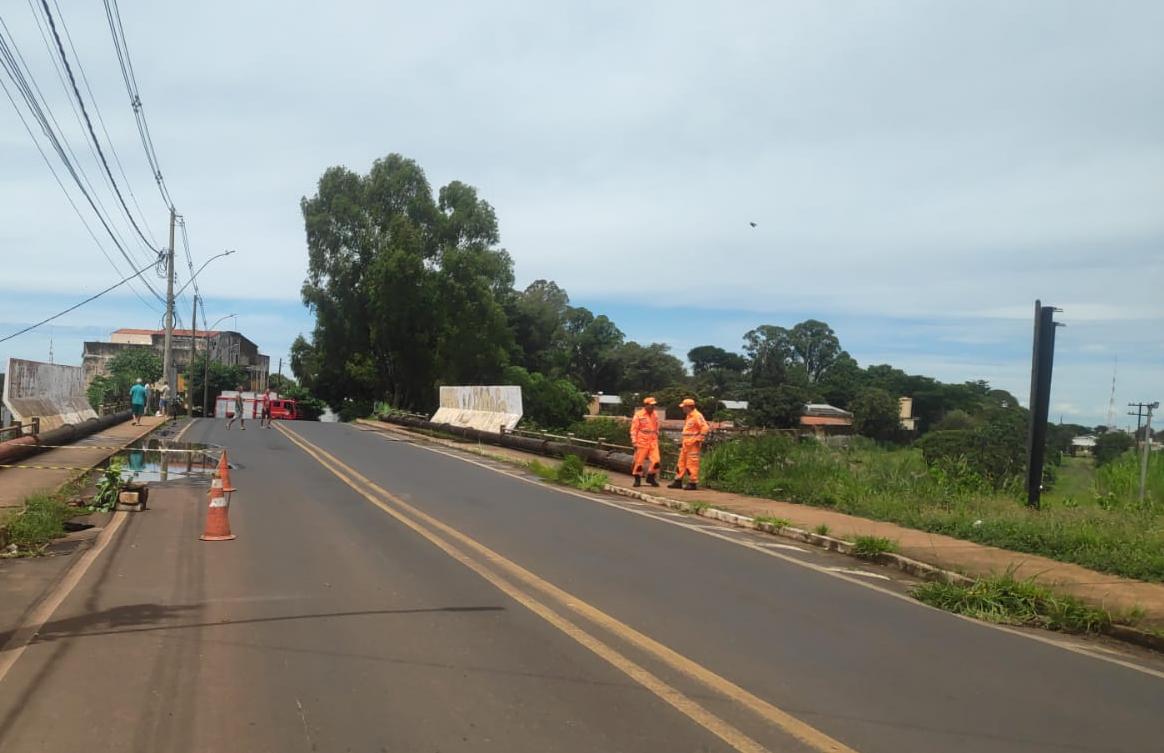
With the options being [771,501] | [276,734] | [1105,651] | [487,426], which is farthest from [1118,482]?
[487,426]

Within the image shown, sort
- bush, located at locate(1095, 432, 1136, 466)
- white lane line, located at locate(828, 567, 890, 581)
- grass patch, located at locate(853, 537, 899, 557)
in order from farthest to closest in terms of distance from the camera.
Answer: bush, located at locate(1095, 432, 1136, 466), grass patch, located at locate(853, 537, 899, 557), white lane line, located at locate(828, 567, 890, 581)

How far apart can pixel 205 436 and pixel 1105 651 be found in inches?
1125

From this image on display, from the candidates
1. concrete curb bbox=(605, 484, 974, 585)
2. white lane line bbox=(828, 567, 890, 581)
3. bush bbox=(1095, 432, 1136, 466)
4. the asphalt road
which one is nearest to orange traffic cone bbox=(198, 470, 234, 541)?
the asphalt road

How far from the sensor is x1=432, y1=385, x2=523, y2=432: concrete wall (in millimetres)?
30438

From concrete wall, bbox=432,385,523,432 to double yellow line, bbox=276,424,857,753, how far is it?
1799 cm

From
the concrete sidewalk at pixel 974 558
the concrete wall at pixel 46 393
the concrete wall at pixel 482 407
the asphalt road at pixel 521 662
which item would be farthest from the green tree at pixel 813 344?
the asphalt road at pixel 521 662

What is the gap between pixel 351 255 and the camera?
58625mm

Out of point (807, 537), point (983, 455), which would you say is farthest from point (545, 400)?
point (807, 537)

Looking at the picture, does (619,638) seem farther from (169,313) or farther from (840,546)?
(169,313)

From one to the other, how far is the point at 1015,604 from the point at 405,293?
49.8 meters

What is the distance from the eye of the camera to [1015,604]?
8.29m

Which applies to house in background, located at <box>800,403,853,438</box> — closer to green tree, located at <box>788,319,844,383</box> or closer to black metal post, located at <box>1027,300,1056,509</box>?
black metal post, located at <box>1027,300,1056,509</box>

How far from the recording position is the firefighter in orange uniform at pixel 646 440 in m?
17.9

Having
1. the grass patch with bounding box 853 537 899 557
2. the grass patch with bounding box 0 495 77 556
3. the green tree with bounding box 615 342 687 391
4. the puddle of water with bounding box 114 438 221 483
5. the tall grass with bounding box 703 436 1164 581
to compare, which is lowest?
the puddle of water with bounding box 114 438 221 483
